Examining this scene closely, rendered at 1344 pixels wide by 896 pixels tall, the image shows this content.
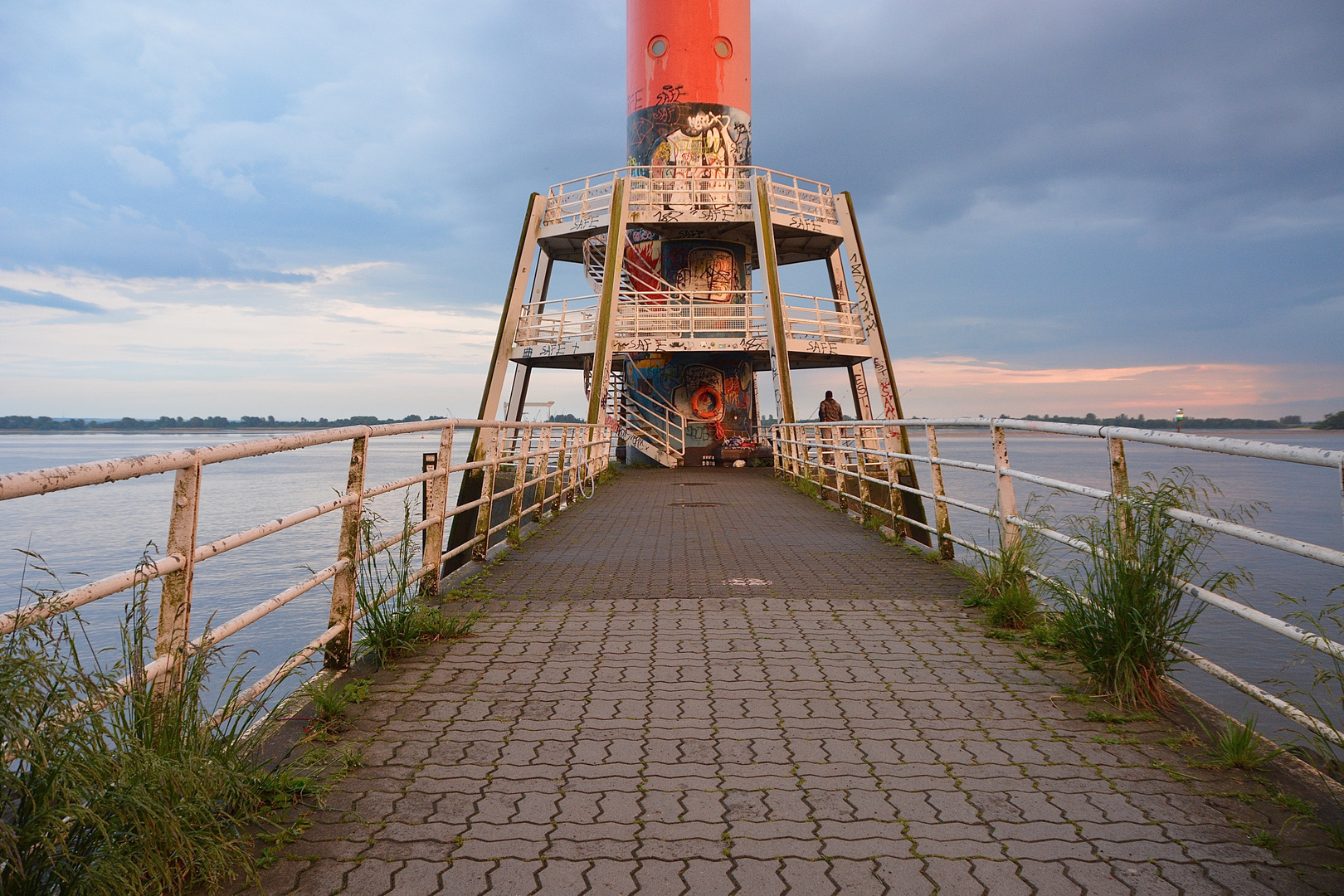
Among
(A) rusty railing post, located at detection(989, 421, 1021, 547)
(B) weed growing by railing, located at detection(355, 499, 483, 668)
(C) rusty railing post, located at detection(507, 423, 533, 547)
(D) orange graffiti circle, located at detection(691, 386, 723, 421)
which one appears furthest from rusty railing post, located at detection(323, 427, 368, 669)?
(D) orange graffiti circle, located at detection(691, 386, 723, 421)

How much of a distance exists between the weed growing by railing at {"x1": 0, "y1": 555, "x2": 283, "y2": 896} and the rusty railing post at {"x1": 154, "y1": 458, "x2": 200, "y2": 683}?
0.28 ft

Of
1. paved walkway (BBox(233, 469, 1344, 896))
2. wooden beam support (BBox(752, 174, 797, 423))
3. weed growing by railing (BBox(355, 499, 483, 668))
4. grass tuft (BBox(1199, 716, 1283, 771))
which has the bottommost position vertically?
paved walkway (BBox(233, 469, 1344, 896))

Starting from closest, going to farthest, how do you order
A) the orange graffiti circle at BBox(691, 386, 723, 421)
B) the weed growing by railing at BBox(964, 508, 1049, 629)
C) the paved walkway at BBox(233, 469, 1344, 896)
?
the paved walkway at BBox(233, 469, 1344, 896) < the weed growing by railing at BBox(964, 508, 1049, 629) < the orange graffiti circle at BBox(691, 386, 723, 421)

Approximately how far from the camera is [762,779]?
3.43m

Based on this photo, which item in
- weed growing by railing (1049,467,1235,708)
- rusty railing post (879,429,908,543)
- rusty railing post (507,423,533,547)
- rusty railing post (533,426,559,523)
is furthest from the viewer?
rusty railing post (533,426,559,523)

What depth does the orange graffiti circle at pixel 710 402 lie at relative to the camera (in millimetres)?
29078

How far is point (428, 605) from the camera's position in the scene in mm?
6504

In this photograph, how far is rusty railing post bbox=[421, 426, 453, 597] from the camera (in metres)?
6.59

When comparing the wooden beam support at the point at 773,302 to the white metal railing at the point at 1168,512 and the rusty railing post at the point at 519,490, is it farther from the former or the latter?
the rusty railing post at the point at 519,490

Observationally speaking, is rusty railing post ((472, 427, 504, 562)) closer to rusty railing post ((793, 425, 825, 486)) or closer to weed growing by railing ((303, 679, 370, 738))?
weed growing by railing ((303, 679, 370, 738))

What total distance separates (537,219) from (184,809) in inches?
959

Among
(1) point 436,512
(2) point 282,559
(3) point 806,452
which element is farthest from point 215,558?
(1) point 436,512

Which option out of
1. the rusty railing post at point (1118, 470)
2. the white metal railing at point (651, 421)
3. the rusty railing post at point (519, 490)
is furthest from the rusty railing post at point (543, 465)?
the white metal railing at point (651, 421)

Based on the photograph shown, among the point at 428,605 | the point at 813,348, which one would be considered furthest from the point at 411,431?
the point at 813,348
